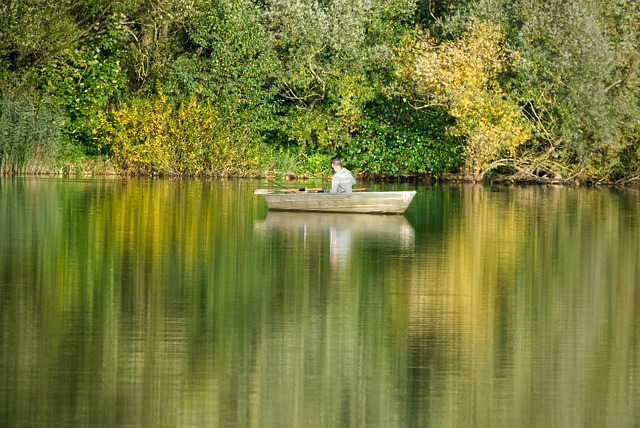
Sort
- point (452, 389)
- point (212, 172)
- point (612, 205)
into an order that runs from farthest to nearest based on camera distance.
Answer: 1. point (212, 172)
2. point (612, 205)
3. point (452, 389)

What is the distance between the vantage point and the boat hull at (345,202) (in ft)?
101

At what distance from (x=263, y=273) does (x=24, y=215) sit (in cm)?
996

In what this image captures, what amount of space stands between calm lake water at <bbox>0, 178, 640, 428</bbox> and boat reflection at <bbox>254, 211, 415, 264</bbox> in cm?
14

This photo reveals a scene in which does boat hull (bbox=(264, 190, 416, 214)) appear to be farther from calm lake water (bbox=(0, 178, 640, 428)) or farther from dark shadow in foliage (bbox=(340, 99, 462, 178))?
dark shadow in foliage (bbox=(340, 99, 462, 178))

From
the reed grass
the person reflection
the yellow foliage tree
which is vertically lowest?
the person reflection

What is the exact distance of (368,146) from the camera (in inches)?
1908

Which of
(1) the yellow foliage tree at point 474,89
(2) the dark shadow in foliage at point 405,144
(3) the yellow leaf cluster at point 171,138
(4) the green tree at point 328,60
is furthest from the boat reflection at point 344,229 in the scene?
(2) the dark shadow in foliage at point 405,144

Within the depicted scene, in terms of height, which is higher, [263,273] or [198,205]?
[198,205]

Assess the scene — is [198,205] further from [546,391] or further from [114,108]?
[546,391]

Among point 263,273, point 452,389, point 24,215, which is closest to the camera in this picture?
point 452,389

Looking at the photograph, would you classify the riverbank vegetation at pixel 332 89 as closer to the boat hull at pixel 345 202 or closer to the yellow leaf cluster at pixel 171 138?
the yellow leaf cluster at pixel 171 138

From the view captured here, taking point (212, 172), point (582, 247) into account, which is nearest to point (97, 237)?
point (582, 247)

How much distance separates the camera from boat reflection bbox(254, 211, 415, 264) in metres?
23.9

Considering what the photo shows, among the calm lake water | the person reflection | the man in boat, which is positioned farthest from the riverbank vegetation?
the person reflection
